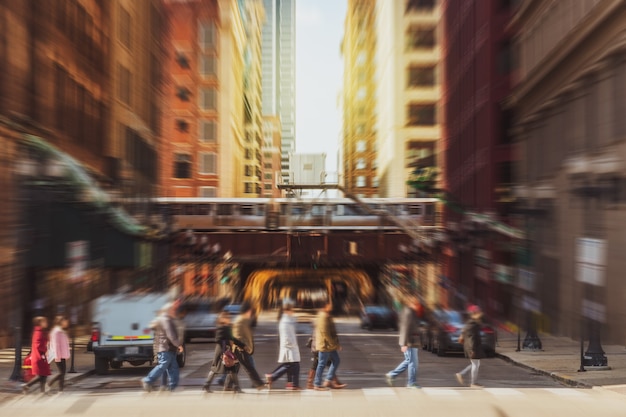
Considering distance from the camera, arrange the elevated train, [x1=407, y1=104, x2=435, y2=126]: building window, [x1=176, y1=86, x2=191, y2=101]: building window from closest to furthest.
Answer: [x1=407, y1=104, x2=435, y2=126]: building window
[x1=176, y1=86, x2=191, y2=101]: building window
the elevated train

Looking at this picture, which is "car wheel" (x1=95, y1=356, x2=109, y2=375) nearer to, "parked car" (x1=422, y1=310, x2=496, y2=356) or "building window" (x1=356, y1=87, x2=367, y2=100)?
"parked car" (x1=422, y1=310, x2=496, y2=356)

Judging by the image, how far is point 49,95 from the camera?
25.1m

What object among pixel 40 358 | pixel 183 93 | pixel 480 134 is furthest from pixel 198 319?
pixel 40 358

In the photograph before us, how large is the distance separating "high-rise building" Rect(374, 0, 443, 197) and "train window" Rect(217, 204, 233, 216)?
14222 mm

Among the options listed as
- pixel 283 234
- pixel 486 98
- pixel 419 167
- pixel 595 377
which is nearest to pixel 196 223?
pixel 283 234

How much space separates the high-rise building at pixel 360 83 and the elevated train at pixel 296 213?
8184 mm

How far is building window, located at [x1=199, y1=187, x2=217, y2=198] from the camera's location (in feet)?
111

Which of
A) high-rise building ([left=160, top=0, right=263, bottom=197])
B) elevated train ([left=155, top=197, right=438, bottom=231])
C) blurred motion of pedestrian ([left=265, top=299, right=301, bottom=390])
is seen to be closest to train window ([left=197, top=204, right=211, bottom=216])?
elevated train ([left=155, top=197, right=438, bottom=231])

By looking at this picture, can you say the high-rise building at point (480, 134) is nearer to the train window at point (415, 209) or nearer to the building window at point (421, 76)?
the building window at point (421, 76)

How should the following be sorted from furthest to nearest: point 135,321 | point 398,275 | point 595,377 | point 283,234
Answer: point 398,275, point 283,234, point 135,321, point 595,377

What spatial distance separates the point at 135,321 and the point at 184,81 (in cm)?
1261

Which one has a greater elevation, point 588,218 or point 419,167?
point 419,167

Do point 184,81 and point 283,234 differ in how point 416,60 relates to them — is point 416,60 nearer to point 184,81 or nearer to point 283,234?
point 184,81

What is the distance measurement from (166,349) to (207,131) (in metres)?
17.7
